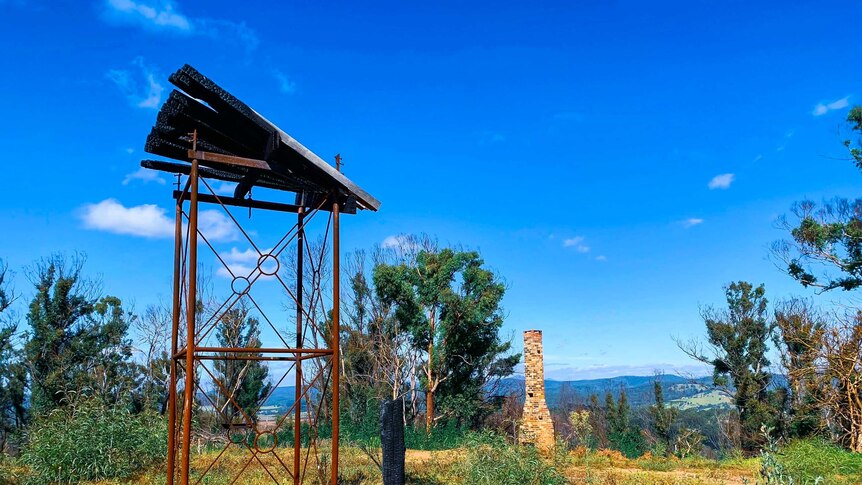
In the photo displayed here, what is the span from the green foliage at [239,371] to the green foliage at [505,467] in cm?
1098

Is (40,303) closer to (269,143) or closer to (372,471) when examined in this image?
(372,471)

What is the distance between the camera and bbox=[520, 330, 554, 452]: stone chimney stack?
56.8 ft

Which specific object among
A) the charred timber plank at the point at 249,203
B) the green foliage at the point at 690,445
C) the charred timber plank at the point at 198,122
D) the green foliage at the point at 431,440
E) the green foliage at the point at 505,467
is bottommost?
the green foliage at the point at 690,445

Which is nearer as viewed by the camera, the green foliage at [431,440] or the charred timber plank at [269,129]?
the charred timber plank at [269,129]

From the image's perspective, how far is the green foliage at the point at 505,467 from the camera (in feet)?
25.9

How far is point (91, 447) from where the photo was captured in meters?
8.88

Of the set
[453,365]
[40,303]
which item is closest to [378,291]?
[453,365]

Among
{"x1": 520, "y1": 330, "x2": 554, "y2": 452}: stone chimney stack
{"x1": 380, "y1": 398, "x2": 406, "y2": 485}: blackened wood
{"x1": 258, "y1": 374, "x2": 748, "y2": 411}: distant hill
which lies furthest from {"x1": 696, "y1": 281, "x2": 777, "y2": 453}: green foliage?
{"x1": 380, "y1": 398, "x2": 406, "y2": 485}: blackened wood

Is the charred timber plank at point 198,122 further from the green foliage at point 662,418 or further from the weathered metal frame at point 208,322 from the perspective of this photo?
the green foliage at point 662,418

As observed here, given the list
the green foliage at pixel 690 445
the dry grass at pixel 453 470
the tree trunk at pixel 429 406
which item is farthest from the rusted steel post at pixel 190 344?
the tree trunk at pixel 429 406

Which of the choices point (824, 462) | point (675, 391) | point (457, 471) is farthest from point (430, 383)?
point (675, 391)

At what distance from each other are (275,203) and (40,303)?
17501 millimetres

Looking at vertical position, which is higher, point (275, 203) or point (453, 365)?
point (275, 203)

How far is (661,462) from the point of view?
13.0 m
